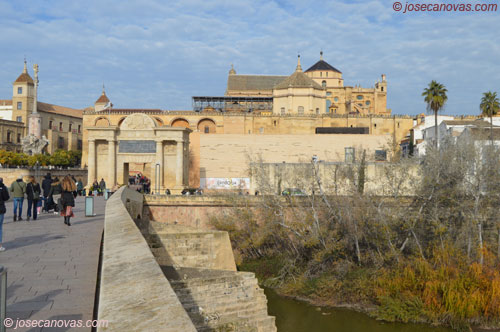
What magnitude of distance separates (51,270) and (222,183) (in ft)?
142

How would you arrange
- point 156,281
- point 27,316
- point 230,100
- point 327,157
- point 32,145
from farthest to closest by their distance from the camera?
point 230,100, point 32,145, point 327,157, point 27,316, point 156,281

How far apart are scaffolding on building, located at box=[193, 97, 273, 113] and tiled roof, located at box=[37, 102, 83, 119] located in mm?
31037

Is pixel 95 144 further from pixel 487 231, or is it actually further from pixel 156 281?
pixel 156 281

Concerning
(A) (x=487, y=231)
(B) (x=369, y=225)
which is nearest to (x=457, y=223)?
(A) (x=487, y=231)

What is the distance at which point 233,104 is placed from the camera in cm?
7175

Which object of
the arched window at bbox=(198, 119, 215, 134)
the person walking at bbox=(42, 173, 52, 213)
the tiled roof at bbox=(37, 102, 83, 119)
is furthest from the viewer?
the tiled roof at bbox=(37, 102, 83, 119)

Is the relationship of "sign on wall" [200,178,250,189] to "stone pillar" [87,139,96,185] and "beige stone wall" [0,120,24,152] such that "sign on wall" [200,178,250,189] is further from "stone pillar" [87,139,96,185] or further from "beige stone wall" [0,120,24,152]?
"beige stone wall" [0,120,24,152]

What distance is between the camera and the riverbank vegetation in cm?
2145

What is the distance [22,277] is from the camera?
6.71 meters

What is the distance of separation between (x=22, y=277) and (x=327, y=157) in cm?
4972

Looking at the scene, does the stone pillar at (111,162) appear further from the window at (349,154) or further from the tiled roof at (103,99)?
the tiled roof at (103,99)

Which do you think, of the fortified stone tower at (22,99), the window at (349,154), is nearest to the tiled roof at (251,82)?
the window at (349,154)

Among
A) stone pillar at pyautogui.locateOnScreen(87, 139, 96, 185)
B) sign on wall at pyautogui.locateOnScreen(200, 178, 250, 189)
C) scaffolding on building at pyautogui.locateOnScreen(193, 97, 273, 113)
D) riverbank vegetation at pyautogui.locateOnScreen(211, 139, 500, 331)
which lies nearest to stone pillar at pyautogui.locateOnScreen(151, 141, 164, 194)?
stone pillar at pyautogui.locateOnScreen(87, 139, 96, 185)

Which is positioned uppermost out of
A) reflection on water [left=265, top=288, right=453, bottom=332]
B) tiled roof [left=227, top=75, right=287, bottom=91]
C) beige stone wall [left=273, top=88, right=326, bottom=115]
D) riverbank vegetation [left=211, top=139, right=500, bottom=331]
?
tiled roof [left=227, top=75, right=287, bottom=91]
